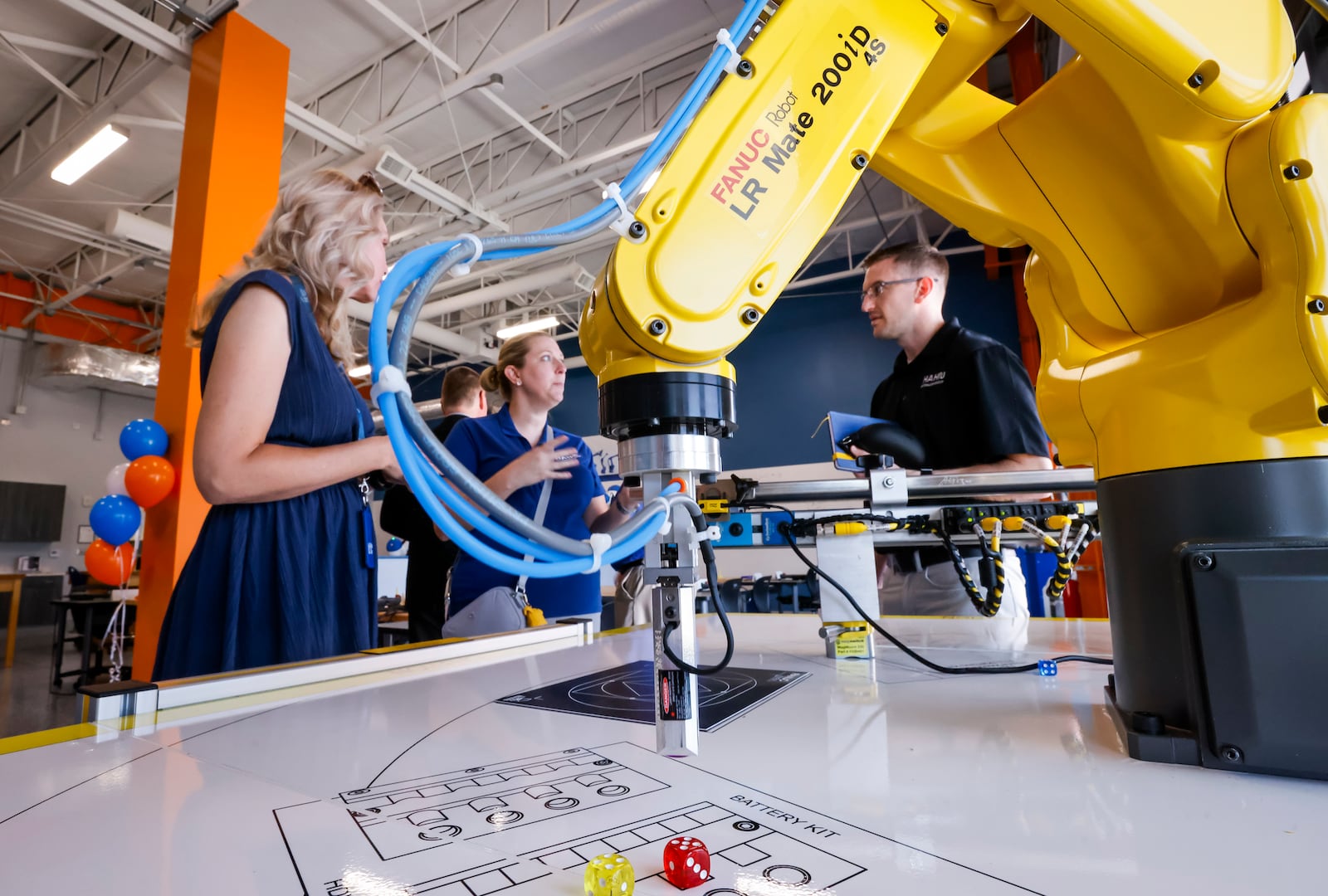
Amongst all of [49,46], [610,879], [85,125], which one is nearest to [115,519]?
[610,879]

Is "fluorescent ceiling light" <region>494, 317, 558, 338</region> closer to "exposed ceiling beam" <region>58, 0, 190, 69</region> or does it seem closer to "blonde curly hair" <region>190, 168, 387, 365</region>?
"exposed ceiling beam" <region>58, 0, 190, 69</region>

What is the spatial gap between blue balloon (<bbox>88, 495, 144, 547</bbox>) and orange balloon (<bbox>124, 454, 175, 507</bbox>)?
50 millimetres

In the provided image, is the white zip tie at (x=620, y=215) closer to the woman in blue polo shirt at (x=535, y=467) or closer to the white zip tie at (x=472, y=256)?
the white zip tie at (x=472, y=256)

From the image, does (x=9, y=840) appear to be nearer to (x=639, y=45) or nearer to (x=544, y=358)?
(x=544, y=358)

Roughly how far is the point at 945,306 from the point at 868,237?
1.27m

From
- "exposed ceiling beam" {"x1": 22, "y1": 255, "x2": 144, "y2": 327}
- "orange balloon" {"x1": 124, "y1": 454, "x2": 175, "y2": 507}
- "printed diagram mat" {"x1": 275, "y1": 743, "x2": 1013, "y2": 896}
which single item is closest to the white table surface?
"printed diagram mat" {"x1": 275, "y1": 743, "x2": 1013, "y2": 896}

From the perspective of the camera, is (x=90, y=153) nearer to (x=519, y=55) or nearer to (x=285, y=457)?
(x=519, y=55)

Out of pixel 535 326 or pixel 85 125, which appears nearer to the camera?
pixel 85 125

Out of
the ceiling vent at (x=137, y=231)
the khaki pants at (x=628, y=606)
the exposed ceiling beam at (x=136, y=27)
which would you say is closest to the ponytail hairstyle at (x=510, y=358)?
the khaki pants at (x=628, y=606)

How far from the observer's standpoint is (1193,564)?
0.55 m

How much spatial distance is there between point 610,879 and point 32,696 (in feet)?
19.9

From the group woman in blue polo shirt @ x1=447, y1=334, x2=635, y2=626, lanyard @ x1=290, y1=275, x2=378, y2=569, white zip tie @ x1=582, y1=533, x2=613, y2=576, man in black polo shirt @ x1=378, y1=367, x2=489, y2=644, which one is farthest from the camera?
man in black polo shirt @ x1=378, y1=367, x2=489, y2=644

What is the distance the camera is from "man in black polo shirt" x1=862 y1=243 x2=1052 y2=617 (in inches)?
74.5

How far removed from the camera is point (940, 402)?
211 centimetres
